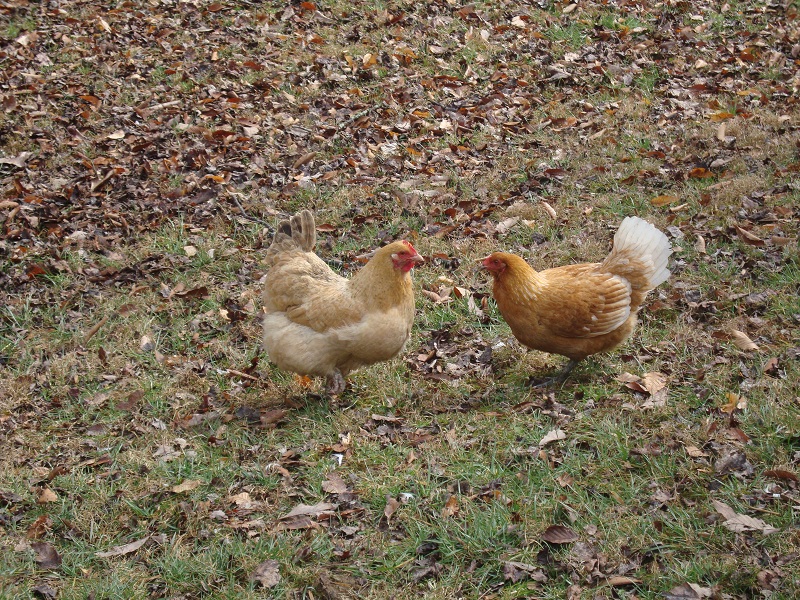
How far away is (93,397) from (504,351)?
119 inches

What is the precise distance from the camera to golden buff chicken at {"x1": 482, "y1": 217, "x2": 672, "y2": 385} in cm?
483

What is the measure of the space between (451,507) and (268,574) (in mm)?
1009

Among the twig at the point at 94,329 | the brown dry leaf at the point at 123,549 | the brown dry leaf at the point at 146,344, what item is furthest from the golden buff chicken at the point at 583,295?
the twig at the point at 94,329

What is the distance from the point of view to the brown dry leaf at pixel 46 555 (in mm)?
4043

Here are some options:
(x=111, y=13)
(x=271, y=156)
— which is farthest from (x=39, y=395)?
(x=111, y=13)

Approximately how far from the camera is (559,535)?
3705 mm

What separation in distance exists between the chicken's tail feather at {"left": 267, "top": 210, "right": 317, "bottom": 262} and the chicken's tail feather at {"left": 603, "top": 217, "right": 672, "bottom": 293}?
6.88ft

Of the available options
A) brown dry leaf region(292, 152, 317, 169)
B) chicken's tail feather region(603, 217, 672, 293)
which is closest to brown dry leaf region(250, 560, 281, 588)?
chicken's tail feather region(603, 217, 672, 293)

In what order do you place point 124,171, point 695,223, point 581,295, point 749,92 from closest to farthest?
point 581,295 < point 695,223 < point 124,171 < point 749,92

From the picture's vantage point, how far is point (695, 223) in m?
6.45

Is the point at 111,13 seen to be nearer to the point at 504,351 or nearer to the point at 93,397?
the point at 93,397

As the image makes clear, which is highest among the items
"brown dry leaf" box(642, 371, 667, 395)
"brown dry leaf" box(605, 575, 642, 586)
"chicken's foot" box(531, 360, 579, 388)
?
"brown dry leaf" box(605, 575, 642, 586)

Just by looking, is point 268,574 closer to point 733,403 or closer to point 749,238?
point 733,403

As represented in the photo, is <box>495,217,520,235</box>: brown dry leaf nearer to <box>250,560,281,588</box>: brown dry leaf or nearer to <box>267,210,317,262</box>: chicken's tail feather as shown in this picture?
<box>267,210,317,262</box>: chicken's tail feather
